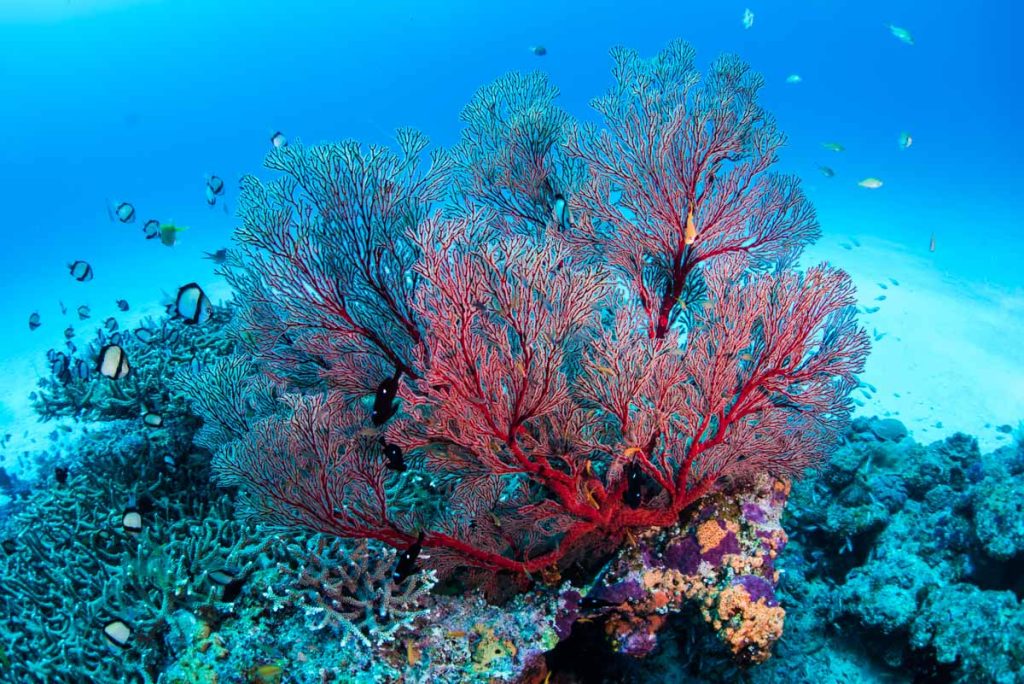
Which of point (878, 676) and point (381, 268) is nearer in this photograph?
point (381, 268)

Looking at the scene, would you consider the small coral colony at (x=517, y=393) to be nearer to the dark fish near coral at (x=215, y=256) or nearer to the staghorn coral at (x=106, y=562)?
the staghorn coral at (x=106, y=562)

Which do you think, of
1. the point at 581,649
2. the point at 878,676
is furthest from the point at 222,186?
the point at 878,676

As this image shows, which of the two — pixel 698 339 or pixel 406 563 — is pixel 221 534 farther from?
pixel 698 339

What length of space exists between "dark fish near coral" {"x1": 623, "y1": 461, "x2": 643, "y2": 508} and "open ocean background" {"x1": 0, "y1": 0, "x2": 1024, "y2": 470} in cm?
894

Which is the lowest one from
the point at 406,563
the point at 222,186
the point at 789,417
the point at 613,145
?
the point at 406,563

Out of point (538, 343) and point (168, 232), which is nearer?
point (538, 343)

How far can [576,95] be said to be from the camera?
82.4 m

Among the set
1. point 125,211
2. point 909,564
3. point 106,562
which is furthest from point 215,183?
point 909,564

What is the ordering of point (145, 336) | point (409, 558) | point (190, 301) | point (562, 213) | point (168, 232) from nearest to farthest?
point (409, 558), point (562, 213), point (190, 301), point (145, 336), point (168, 232)

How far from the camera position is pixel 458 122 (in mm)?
58031

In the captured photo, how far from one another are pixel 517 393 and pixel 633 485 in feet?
4.44

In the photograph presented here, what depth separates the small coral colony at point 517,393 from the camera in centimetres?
321

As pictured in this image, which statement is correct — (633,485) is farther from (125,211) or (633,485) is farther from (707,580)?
(125,211)

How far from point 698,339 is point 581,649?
2.78 m
